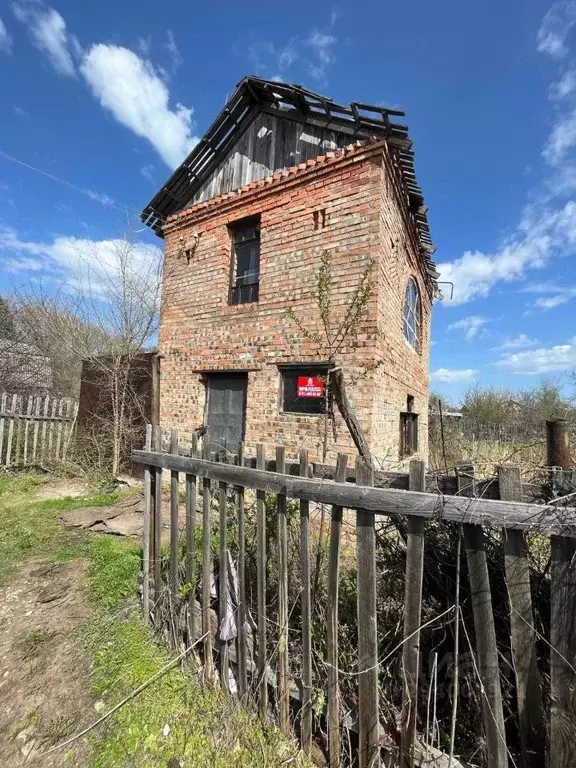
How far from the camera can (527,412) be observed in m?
17.0

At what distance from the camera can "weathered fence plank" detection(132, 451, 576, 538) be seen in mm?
1411

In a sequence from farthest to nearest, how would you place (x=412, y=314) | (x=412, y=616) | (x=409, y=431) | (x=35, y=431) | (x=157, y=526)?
(x=35, y=431)
(x=412, y=314)
(x=409, y=431)
(x=157, y=526)
(x=412, y=616)

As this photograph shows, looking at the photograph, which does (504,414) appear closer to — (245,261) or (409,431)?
(409,431)

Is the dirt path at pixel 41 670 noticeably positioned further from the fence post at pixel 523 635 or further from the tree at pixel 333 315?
the tree at pixel 333 315

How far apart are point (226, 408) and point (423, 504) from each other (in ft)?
17.5

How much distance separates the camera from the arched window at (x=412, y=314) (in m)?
7.59

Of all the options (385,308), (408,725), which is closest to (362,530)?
(408,725)

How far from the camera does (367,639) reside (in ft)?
5.86

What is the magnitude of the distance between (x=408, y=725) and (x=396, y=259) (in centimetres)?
602

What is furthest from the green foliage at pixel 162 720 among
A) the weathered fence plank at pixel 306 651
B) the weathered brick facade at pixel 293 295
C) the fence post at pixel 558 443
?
the weathered brick facade at pixel 293 295

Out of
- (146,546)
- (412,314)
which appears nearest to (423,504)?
(146,546)

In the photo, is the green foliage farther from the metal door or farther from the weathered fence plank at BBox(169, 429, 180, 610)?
the metal door

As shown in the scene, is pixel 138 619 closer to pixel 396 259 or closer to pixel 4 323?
pixel 396 259

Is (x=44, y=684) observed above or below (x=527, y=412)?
below
